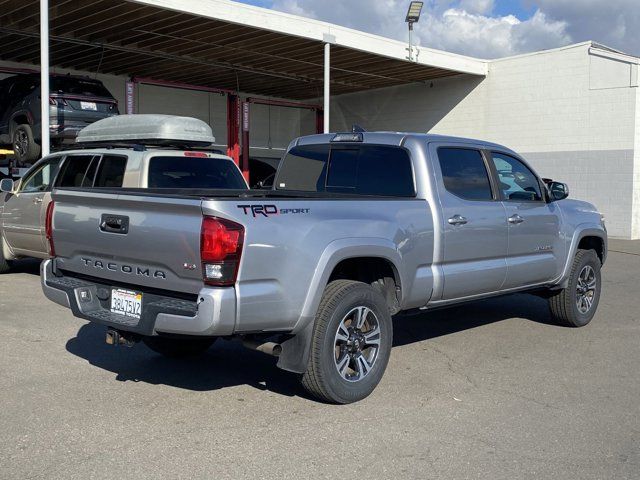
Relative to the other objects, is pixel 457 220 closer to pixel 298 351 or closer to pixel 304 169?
pixel 304 169

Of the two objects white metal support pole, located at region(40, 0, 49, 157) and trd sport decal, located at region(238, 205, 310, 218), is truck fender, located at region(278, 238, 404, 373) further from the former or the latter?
white metal support pole, located at region(40, 0, 49, 157)

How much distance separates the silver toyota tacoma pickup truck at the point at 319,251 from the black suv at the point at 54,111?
835cm

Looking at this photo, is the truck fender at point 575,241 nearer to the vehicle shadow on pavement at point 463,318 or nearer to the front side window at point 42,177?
the vehicle shadow on pavement at point 463,318

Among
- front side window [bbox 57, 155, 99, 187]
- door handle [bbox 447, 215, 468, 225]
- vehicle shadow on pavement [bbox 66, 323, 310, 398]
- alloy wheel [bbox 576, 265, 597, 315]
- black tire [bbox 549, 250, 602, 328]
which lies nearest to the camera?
vehicle shadow on pavement [bbox 66, 323, 310, 398]

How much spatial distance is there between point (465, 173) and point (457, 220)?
597 mm

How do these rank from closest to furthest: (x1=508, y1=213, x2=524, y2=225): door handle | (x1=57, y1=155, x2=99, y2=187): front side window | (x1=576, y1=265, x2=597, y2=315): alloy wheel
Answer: (x1=508, y1=213, x2=524, y2=225): door handle < (x1=576, y1=265, x2=597, y2=315): alloy wheel < (x1=57, y1=155, x2=99, y2=187): front side window

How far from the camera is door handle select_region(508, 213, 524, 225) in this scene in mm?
6524

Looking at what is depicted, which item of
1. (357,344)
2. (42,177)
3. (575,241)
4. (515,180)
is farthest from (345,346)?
(42,177)

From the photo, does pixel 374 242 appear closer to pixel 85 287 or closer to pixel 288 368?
pixel 288 368

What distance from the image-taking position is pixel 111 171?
8641 millimetres

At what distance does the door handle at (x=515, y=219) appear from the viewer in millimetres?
6524

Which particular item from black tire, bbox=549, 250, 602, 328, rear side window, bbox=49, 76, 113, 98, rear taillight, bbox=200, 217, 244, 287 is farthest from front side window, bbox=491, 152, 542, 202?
rear side window, bbox=49, 76, 113, 98

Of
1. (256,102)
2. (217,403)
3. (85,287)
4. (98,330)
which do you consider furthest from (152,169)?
(256,102)

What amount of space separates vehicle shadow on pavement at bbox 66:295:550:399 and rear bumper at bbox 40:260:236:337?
90 cm
